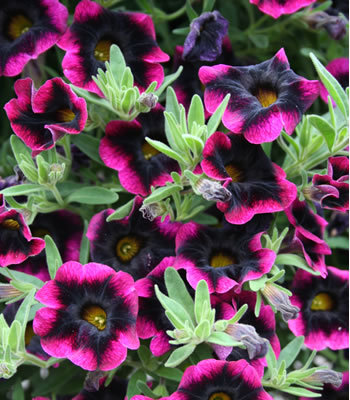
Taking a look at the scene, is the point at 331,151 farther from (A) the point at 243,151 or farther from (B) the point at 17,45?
(B) the point at 17,45

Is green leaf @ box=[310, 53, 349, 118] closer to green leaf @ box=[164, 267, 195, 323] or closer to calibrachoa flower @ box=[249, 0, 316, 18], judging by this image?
calibrachoa flower @ box=[249, 0, 316, 18]

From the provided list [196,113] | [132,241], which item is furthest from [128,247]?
[196,113]

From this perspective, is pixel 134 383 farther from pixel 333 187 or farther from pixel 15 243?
pixel 333 187

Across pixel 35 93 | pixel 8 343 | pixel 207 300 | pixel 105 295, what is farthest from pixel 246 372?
pixel 35 93

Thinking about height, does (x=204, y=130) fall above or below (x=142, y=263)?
above

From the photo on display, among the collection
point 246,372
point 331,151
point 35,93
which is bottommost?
point 246,372

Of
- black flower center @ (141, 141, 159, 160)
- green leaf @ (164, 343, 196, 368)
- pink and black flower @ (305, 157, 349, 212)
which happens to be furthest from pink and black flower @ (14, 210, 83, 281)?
pink and black flower @ (305, 157, 349, 212)
